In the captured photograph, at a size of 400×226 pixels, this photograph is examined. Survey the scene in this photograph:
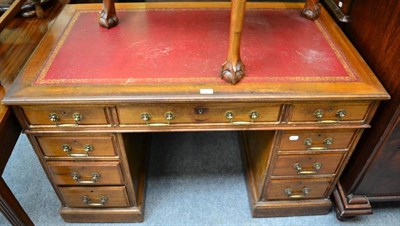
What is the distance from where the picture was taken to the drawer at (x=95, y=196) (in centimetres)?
132

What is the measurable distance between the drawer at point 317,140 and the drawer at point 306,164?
5 cm

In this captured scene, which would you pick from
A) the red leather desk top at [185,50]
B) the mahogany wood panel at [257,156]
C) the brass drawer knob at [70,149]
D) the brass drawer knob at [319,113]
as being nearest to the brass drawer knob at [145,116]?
the red leather desk top at [185,50]

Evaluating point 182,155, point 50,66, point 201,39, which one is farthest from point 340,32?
point 50,66

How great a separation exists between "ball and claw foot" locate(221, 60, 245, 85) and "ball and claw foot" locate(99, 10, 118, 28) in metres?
0.56

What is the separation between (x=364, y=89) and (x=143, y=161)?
1.10 meters

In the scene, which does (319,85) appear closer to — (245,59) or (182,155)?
(245,59)

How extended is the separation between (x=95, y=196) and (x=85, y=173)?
0.51ft

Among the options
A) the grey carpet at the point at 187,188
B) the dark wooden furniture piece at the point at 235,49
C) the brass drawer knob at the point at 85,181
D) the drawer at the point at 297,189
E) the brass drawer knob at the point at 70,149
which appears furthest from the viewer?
the grey carpet at the point at 187,188

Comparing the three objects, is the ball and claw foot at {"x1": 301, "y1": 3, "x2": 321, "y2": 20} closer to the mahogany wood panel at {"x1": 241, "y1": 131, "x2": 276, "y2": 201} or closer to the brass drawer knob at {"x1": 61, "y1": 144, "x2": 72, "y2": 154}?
the mahogany wood panel at {"x1": 241, "y1": 131, "x2": 276, "y2": 201}

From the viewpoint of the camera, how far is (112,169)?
1241 mm

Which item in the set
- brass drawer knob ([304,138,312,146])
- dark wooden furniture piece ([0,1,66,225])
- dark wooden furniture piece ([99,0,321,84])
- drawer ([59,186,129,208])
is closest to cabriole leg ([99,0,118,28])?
dark wooden furniture piece ([0,1,66,225])

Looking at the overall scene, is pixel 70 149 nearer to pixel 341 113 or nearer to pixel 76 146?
pixel 76 146

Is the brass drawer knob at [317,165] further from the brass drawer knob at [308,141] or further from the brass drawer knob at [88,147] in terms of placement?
the brass drawer knob at [88,147]

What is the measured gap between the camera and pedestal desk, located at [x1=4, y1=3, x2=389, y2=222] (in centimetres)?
102
